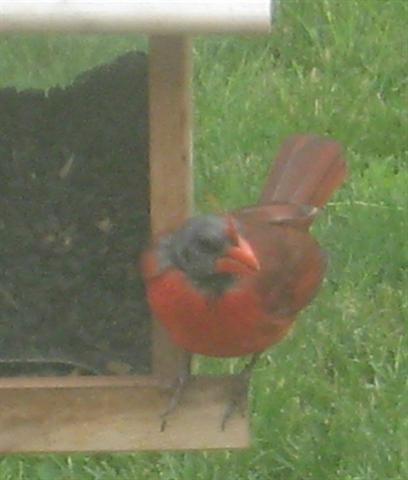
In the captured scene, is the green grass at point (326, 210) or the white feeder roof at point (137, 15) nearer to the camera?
the white feeder roof at point (137, 15)

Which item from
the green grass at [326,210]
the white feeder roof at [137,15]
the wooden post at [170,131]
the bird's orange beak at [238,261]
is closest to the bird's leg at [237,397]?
the bird's orange beak at [238,261]

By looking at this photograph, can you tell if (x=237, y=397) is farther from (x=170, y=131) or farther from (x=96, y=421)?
(x=170, y=131)

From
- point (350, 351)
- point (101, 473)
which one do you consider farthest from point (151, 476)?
point (350, 351)

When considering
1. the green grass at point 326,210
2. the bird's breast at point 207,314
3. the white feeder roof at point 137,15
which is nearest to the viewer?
the white feeder roof at point 137,15

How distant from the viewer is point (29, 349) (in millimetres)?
2484

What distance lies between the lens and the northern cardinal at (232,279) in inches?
91.0

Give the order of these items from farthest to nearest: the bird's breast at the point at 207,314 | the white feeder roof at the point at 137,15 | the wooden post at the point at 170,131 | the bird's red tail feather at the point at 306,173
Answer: the bird's red tail feather at the point at 306,173
the bird's breast at the point at 207,314
the wooden post at the point at 170,131
the white feeder roof at the point at 137,15

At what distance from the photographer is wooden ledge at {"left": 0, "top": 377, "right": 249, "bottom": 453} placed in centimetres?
232

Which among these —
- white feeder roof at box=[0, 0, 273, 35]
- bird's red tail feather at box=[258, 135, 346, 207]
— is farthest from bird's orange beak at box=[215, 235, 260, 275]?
white feeder roof at box=[0, 0, 273, 35]

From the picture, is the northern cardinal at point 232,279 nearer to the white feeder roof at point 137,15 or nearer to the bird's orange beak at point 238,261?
the bird's orange beak at point 238,261

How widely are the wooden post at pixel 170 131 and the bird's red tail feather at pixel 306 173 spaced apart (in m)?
0.36

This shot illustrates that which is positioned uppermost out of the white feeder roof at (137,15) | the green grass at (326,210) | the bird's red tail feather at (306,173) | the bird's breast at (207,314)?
the white feeder roof at (137,15)

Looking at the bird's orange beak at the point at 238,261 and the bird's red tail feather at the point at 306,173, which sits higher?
the bird's red tail feather at the point at 306,173

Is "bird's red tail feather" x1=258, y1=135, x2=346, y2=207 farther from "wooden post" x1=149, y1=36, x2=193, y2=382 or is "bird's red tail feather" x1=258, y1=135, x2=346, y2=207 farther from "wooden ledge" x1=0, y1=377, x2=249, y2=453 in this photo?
"wooden ledge" x1=0, y1=377, x2=249, y2=453
